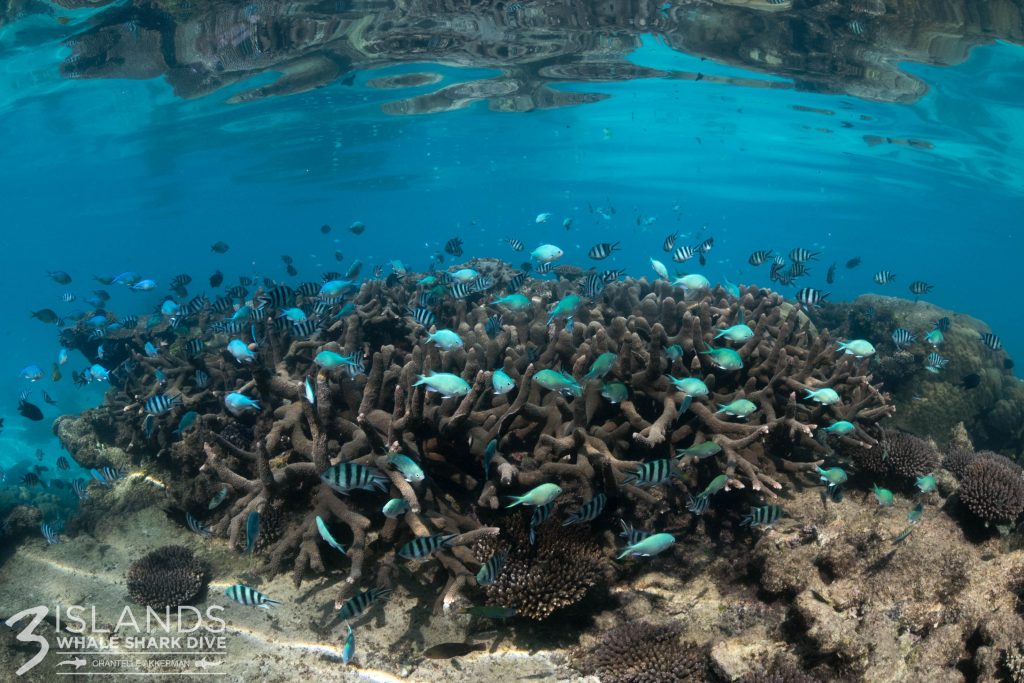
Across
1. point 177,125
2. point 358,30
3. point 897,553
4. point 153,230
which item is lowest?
point 153,230

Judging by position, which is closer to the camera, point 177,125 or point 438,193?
point 177,125

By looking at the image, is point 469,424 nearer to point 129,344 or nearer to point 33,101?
point 129,344

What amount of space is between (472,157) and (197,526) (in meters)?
35.7

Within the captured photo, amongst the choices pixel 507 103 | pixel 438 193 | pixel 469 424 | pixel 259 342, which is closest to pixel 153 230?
pixel 438 193

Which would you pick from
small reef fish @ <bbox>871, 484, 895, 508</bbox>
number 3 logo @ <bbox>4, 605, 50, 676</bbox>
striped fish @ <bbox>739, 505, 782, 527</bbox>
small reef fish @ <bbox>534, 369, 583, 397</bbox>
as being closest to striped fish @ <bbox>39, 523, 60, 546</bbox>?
number 3 logo @ <bbox>4, 605, 50, 676</bbox>

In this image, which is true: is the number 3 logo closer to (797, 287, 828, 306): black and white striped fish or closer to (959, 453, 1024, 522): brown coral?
(959, 453, 1024, 522): brown coral

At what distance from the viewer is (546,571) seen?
4.40 metres

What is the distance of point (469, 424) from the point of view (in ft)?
17.2

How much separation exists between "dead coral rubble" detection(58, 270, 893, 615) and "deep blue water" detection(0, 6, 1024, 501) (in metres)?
8.53

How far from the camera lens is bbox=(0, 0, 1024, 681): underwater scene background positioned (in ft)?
14.9

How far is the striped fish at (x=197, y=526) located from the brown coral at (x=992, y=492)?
738 centimetres

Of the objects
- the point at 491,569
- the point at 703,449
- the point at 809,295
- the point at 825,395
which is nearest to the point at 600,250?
the point at 809,295

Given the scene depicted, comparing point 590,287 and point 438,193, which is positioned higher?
point 590,287

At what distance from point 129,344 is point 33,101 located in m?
15.3
